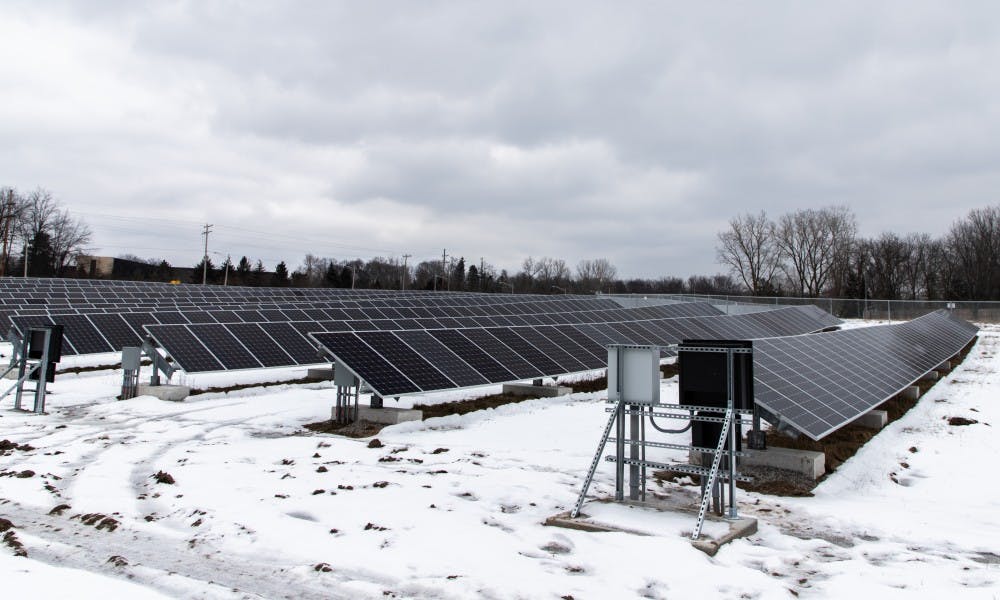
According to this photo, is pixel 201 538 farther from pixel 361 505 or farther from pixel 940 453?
pixel 940 453

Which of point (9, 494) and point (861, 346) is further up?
point (861, 346)

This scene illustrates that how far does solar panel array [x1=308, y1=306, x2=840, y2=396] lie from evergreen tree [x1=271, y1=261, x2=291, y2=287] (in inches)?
4127

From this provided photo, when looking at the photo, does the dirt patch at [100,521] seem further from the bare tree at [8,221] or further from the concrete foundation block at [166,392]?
the bare tree at [8,221]

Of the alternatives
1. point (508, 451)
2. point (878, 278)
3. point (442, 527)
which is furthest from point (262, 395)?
point (878, 278)

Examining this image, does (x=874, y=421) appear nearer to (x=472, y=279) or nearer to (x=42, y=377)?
(x=42, y=377)

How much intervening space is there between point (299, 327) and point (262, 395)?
4729mm

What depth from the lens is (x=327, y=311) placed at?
1206 inches

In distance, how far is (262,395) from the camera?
1750cm

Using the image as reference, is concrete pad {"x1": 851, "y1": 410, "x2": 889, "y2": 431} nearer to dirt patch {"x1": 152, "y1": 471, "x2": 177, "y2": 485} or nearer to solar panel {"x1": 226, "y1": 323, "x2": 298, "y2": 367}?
dirt patch {"x1": 152, "y1": 471, "x2": 177, "y2": 485}

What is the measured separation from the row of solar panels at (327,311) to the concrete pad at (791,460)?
2074cm

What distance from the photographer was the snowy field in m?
5.86

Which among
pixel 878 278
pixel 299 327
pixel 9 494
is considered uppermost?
pixel 878 278

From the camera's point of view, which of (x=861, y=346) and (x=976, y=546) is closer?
(x=976, y=546)

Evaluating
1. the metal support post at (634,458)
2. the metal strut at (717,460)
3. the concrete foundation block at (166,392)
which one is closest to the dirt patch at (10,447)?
the concrete foundation block at (166,392)
